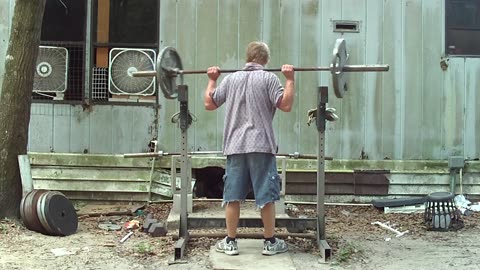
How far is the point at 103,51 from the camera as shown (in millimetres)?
7102

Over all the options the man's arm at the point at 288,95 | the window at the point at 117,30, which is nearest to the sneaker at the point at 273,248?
the man's arm at the point at 288,95

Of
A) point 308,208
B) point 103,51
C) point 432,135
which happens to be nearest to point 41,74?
point 103,51

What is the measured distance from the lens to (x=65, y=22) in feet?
23.4

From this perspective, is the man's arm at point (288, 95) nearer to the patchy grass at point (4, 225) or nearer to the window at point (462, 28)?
the patchy grass at point (4, 225)

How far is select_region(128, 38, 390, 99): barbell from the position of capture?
14.6ft

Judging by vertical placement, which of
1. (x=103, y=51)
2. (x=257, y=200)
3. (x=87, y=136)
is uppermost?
(x=103, y=51)

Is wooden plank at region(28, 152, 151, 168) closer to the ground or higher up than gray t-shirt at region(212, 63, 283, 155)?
closer to the ground

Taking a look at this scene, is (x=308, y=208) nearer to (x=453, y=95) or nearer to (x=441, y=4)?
(x=453, y=95)

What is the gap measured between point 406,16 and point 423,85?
36.9 inches

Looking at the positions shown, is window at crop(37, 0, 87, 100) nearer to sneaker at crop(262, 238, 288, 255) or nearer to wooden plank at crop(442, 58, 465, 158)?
sneaker at crop(262, 238, 288, 255)

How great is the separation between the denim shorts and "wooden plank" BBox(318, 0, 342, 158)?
110 inches

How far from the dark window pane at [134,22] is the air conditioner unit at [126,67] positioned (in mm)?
193

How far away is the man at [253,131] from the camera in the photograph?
14.5ft

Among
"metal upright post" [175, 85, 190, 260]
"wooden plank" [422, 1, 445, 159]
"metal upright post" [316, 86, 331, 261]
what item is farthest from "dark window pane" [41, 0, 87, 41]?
"wooden plank" [422, 1, 445, 159]
